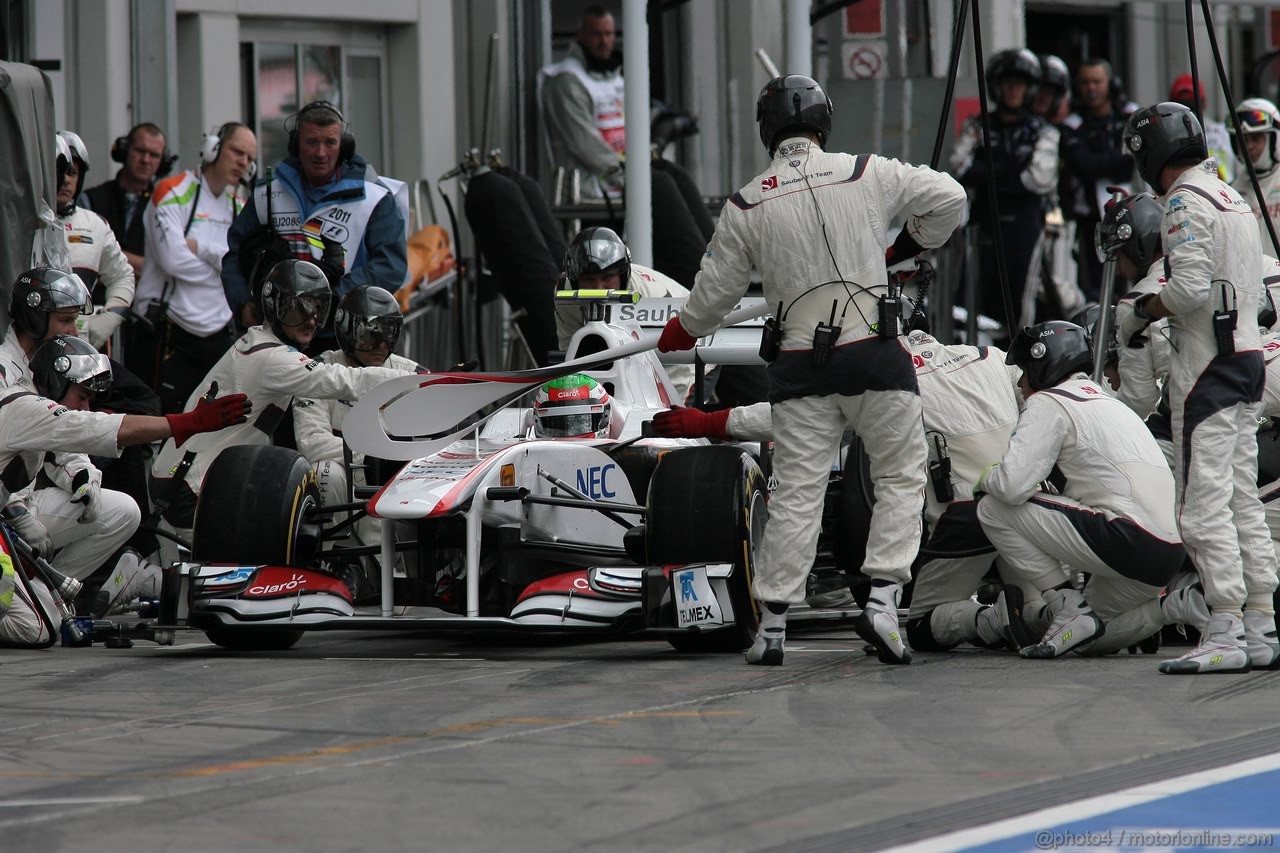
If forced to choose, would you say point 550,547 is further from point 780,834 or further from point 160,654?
point 780,834

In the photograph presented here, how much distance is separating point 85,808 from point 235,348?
16.7ft

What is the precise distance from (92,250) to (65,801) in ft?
22.7

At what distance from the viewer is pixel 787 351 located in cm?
791

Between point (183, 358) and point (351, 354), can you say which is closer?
point (351, 354)

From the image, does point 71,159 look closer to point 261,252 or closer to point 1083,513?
point 261,252

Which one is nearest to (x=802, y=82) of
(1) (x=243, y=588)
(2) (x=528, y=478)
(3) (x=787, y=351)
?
(3) (x=787, y=351)

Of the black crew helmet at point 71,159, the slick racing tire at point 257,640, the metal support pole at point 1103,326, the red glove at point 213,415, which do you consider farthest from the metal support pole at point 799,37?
the slick racing tire at point 257,640

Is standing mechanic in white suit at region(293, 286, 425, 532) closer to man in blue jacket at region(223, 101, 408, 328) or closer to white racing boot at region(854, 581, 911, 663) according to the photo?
man in blue jacket at region(223, 101, 408, 328)

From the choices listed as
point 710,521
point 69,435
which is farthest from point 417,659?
point 69,435

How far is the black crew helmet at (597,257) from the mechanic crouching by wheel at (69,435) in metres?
1.94

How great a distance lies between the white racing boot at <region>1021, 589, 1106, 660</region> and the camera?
797cm

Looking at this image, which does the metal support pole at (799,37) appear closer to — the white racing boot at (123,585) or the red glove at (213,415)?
the red glove at (213,415)

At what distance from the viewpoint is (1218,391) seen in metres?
7.66

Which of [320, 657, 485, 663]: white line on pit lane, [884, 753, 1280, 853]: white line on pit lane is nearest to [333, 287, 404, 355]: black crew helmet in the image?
[320, 657, 485, 663]: white line on pit lane
